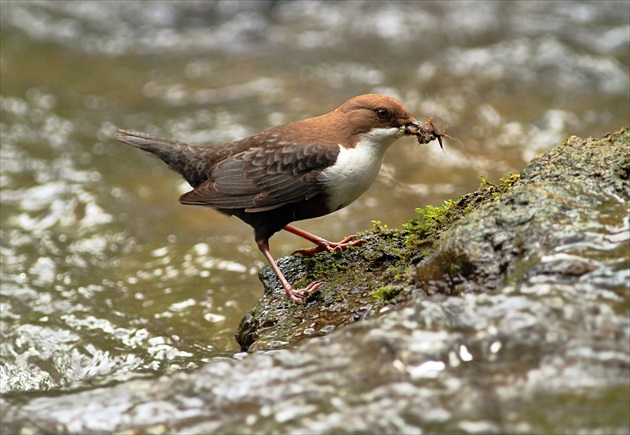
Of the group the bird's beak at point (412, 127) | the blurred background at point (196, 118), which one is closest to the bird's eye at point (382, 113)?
the bird's beak at point (412, 127)

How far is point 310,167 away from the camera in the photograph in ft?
12.7

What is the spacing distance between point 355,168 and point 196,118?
5177 millimetres

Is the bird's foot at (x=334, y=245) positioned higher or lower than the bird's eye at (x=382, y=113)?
lower

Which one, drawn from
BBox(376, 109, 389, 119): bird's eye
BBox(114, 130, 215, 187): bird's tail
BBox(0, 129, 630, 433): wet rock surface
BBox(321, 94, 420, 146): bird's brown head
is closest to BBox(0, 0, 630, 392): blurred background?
BBox(0, 129, 630, 433): wet rock surface

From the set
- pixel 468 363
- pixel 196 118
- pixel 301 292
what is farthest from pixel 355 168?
pixel 196 118

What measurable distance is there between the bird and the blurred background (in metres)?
0.89

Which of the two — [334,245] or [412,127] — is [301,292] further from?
[412,127]

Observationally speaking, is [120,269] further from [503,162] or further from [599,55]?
[599,55]

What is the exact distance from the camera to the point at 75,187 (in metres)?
7.15

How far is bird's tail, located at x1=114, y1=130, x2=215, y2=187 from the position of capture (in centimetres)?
441

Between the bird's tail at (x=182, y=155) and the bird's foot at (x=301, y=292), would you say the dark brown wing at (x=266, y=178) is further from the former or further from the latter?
the bird's foot at (x=301, y=292)

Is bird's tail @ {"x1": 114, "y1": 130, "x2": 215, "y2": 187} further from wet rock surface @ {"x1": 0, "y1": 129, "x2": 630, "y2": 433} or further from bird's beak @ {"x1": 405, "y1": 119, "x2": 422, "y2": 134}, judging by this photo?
wet rock surface @ {"x1": 0, "y1": 129, "x2": 630, "y2": 433}

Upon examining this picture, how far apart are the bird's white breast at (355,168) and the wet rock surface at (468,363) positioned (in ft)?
3.50

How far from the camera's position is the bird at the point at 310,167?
152 inches
